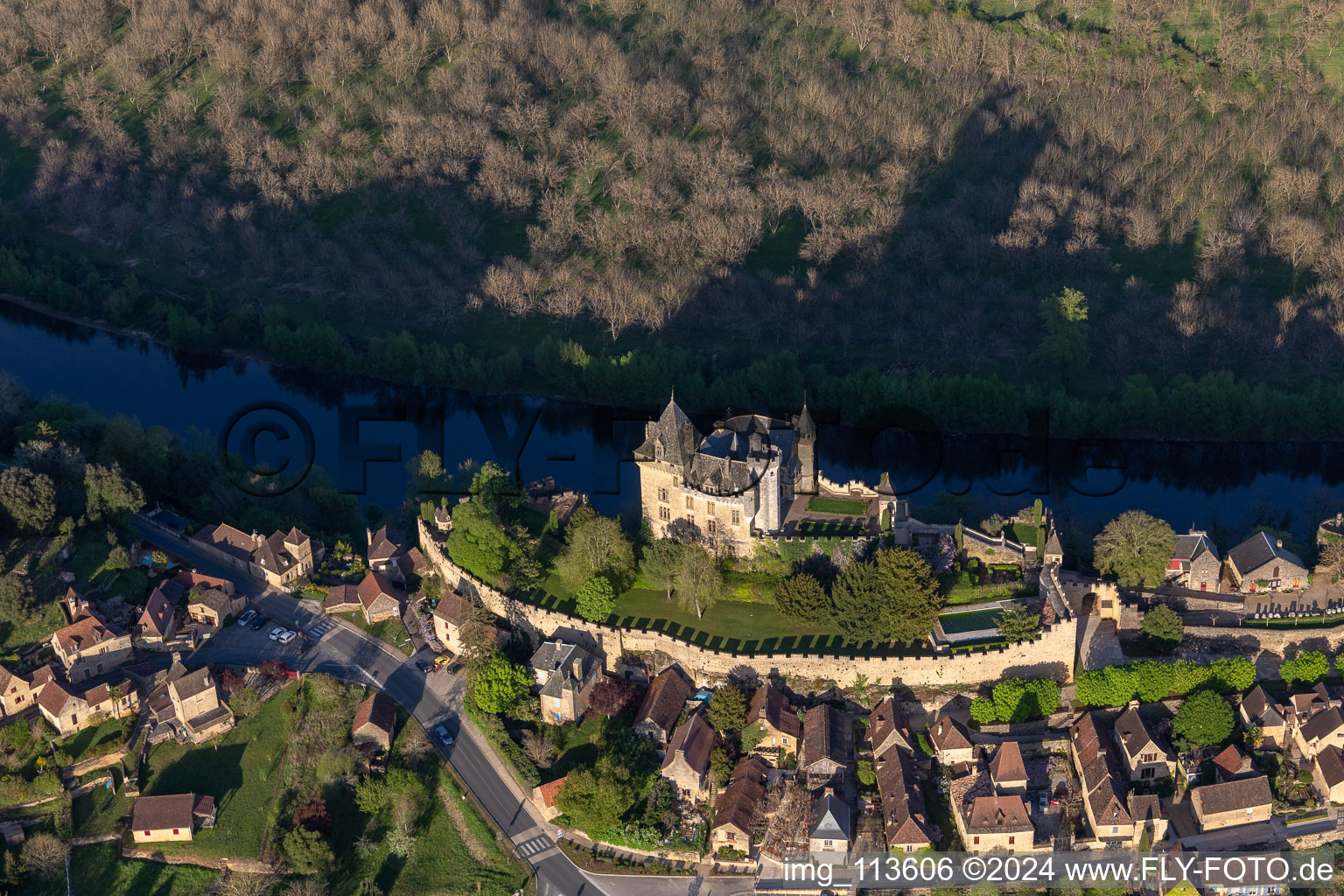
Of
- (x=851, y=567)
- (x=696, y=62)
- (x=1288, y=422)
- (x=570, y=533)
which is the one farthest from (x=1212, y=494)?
(x=696, y=62)

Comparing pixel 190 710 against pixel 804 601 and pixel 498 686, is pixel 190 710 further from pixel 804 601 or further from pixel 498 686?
pixel 804 601

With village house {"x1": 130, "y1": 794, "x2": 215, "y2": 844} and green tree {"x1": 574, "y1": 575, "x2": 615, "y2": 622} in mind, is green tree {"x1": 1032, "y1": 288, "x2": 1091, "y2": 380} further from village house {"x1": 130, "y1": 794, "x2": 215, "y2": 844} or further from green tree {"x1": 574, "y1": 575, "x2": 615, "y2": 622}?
village house {"x1": 130, "y1": 794, "x2": 215, "y2": 844}

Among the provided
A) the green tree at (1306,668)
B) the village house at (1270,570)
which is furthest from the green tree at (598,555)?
the green tree at (1306,668)

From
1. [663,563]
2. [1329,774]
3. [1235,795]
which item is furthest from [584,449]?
[1329,774]

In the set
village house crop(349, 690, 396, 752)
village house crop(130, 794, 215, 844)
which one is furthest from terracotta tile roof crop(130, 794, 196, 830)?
village house crop(349, 690, 396, 752)

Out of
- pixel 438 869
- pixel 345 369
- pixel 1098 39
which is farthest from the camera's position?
pixel 1098 39

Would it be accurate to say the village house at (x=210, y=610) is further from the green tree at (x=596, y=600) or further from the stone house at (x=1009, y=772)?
the stone house at (x=1009, y=772)

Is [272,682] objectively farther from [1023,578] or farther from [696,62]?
[696,62]
